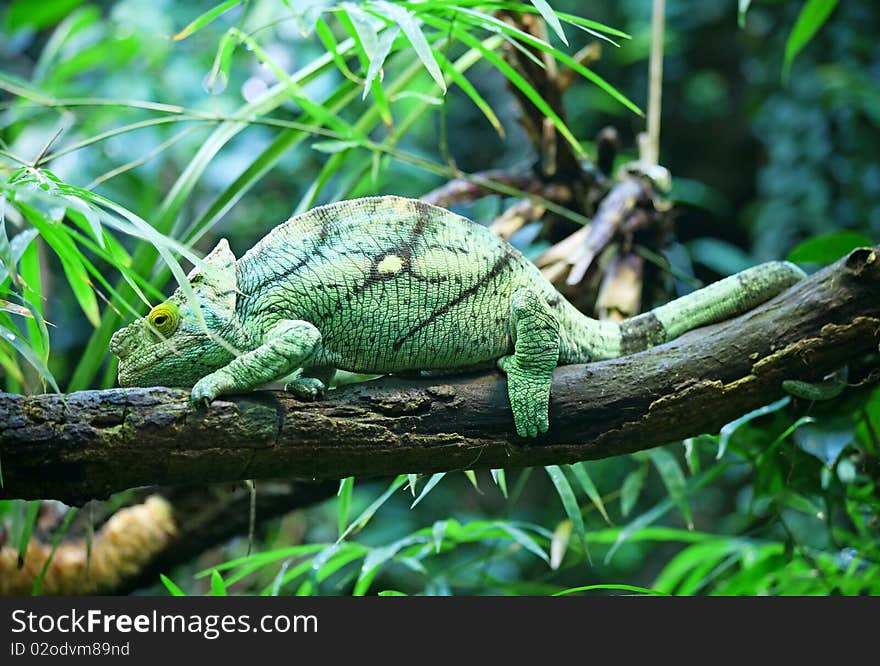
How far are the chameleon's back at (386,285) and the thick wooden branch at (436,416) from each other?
5cm

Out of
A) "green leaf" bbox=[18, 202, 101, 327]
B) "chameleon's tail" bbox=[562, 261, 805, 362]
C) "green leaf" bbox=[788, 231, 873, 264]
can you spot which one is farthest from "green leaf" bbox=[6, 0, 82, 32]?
"green leaf" bbox=[788, 231, 873, 264]

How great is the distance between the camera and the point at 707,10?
18.3ft

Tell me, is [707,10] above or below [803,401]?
above

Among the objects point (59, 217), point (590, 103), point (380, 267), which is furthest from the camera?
point (590, 103)

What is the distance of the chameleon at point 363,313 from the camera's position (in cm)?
151

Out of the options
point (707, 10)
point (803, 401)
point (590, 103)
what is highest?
point (707, 10)

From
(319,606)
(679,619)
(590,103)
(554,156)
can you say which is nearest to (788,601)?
(679,619)

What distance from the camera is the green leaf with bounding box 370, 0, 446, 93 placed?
4.77 ft

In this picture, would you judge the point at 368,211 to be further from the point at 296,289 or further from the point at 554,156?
the point at 554,156

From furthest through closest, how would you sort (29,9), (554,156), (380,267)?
1. (29,9)
2. (554,156)
3. (380,267)

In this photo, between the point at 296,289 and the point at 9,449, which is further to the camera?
the point at 296,289

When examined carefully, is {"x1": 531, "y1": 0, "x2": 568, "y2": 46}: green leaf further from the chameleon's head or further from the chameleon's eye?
the chameleon's eye

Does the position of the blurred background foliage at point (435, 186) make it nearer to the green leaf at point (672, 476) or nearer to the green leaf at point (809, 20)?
the green leaf at point (672, 476)

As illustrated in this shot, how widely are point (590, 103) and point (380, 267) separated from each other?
4242 mm
